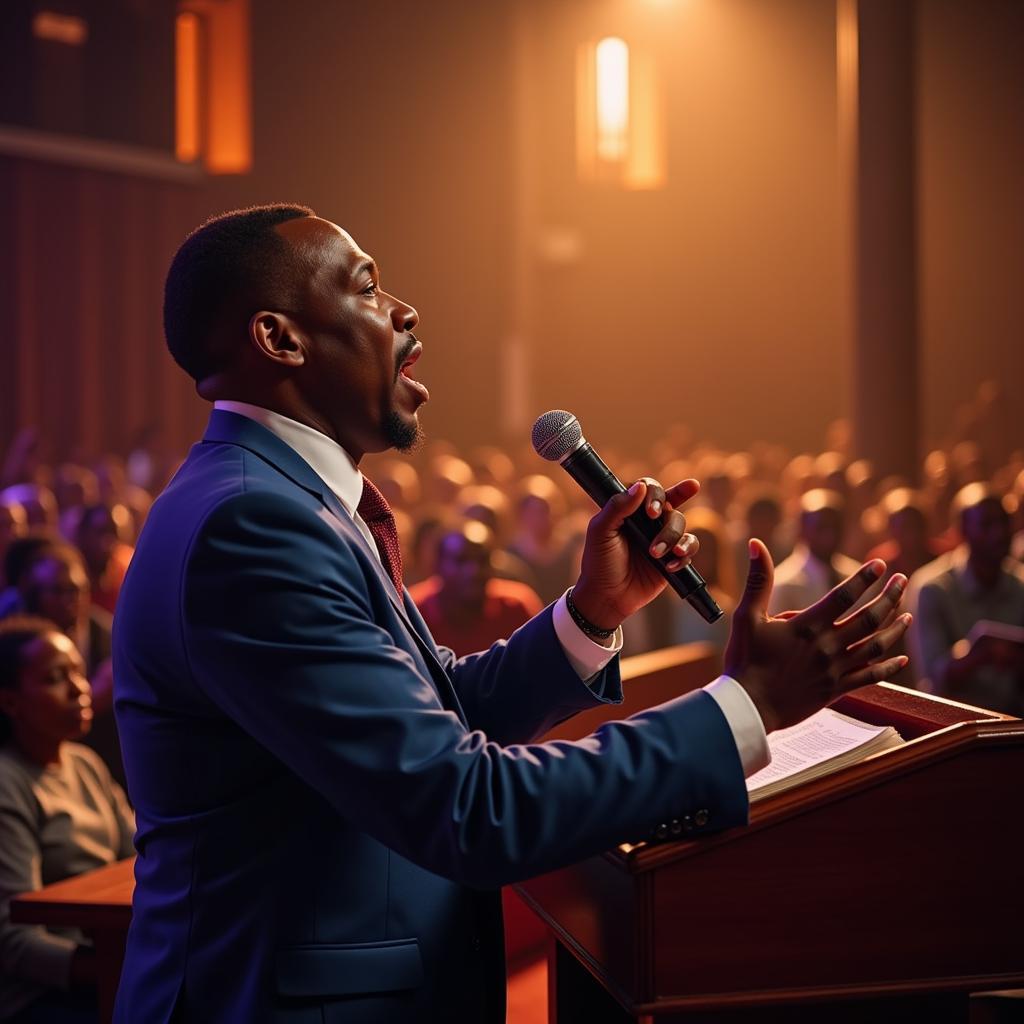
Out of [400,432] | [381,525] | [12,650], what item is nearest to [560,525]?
[12,650]

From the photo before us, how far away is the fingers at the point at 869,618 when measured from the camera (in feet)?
4.77

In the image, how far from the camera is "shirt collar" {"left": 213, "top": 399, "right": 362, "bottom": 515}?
5.42 feet

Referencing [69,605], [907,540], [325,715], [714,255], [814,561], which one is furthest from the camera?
[714,255]

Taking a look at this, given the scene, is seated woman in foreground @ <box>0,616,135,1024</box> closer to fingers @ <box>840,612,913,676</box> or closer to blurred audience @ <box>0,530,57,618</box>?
blurred audience @ <box>0,530,57,618</box>

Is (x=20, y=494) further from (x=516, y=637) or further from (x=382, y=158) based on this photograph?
(x=382, y=158)

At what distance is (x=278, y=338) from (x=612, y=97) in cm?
1164

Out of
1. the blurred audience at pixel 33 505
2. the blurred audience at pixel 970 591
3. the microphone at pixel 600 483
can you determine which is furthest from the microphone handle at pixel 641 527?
the blurred audience at pixel 33 505

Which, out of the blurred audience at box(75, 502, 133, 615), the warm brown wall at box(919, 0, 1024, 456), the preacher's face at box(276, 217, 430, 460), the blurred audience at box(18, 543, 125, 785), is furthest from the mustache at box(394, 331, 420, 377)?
the warm brown wall at box(919, 0, 1024, 456)

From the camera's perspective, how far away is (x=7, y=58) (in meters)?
14.0

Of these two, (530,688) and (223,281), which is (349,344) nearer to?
(223,281)

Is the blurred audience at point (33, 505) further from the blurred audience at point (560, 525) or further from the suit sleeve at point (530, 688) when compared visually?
the suit sleeve at point (530, 688)

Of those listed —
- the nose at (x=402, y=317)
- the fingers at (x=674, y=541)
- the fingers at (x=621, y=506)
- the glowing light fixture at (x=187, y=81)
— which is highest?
the glowing light fixture at (x=187, y=81)

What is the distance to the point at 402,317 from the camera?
5.71ft

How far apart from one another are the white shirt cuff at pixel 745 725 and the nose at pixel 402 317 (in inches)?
23.9
